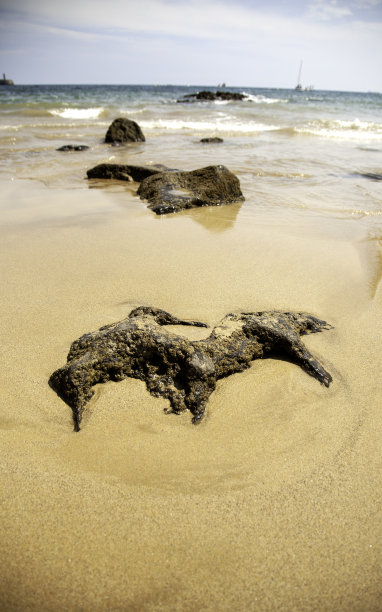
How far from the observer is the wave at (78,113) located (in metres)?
19.3

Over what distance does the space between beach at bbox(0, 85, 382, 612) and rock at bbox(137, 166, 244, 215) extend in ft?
5.47

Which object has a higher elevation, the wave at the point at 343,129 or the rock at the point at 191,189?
the wave at the point at 343,129

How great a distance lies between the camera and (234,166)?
26.3ft

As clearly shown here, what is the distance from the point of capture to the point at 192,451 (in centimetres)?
162

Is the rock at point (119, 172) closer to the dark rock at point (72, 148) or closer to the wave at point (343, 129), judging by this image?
the dark rock at point (72, 148)

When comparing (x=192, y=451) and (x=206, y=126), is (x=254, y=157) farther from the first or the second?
(x=206, y=126)

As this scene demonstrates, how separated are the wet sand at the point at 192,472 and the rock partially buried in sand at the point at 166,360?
6cm

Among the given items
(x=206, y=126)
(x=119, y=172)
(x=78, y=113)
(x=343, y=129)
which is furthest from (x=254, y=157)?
(x=78, y=113)

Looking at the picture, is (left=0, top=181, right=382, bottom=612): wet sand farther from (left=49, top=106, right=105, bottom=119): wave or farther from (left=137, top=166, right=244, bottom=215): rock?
(left=49, top=106, right=105, bottom=119): wave

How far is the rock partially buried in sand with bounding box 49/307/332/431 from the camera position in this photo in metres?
1.81

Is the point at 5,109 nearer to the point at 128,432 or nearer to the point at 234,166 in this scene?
the point at 234,166

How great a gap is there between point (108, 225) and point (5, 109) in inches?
818

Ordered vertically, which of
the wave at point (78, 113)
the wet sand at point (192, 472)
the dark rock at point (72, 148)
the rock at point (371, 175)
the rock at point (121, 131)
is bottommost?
the wet sand at point (192, 472)

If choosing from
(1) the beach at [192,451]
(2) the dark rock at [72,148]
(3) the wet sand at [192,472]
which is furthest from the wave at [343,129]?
(3) the wet sand at [192,472]
